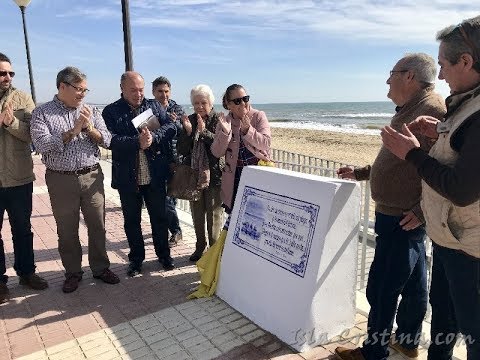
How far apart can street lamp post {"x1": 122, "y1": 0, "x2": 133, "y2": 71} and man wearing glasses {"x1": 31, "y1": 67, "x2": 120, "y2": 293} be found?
2.41 meters

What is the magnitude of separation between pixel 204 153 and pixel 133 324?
1912 mm

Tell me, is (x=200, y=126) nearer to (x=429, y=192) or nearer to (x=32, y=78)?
(x=429, y=192)

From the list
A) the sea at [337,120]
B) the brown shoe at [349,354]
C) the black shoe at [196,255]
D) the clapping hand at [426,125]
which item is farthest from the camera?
the sea at [337,120]

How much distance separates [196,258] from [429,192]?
10.5ft

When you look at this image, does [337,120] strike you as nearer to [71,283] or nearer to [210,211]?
[210,211]

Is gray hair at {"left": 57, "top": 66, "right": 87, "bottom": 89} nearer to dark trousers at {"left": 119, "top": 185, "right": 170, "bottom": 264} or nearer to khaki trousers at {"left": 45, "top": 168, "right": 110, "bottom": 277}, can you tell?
khaki trousers at {"left": 45, "top": 168, "right": 110, "bottom": 277}

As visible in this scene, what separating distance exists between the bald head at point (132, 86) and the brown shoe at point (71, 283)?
1.95m

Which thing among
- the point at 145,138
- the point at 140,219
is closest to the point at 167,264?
the point at 140,219

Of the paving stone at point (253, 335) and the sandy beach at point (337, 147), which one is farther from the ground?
the paving stone at point (253, 335)

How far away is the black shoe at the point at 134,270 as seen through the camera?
4.45 meters

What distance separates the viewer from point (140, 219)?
4.48 m

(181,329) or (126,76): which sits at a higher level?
(126,76)

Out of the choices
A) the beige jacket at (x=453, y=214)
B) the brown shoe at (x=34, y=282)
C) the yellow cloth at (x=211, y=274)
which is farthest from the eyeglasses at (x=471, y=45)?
the brown shoe at (x=34, y=282)

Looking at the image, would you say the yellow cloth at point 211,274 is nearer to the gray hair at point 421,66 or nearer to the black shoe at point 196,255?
the black shoe at point 196,255
